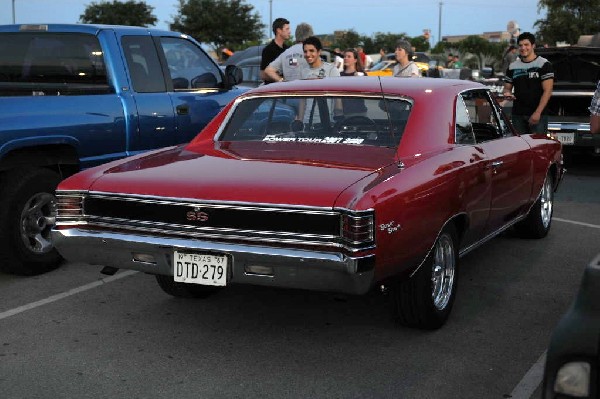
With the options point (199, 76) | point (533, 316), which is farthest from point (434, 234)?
point (199, 76)

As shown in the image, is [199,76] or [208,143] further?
[199,76]

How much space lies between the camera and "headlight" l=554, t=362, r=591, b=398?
7.71 ft

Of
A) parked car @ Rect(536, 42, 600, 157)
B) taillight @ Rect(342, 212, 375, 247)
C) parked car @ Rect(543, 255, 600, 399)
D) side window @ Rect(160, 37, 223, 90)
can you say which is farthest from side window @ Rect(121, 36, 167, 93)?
parked car @ Rect(536, 42, 600, 157)

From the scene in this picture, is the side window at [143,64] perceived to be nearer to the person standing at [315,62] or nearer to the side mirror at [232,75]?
the side mirror at [232,75]

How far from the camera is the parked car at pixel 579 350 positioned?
2342mm

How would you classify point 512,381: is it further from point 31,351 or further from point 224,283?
point 31,351

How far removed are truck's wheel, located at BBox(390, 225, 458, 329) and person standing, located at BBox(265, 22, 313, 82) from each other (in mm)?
5196

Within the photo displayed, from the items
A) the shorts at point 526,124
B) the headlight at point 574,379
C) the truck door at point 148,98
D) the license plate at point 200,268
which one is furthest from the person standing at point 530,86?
the headlight at point 574,379

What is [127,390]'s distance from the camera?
401 centimetres

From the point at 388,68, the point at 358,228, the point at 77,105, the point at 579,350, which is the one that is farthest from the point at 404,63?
the point at 388,68

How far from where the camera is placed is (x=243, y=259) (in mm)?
4168

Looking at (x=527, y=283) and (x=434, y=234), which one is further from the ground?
(x=434, y=234)

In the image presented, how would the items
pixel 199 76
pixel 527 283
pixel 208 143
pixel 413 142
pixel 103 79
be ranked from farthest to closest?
pixel 199 76 → pixel 103 79 → pixel 527 283 → pixel 208 143 → pixel 413 142

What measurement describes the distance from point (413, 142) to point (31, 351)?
2.44 metres
